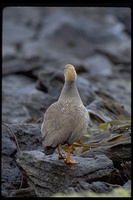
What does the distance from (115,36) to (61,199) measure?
19.4 m

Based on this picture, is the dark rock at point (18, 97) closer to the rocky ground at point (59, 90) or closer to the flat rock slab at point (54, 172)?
the rocky ground at point (59, 90)

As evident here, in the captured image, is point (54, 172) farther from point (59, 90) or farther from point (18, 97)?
point (18, 97)

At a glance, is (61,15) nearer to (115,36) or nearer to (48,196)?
(115,36)

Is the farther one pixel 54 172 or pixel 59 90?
pixel 59 90

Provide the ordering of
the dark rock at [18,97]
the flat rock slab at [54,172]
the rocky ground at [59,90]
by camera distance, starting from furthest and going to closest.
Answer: the dark rock at [18,97] < the rocky ground at [59,90] < the flat rock slab at [54,172]

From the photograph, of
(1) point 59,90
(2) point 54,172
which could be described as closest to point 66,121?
(2) point 54,172

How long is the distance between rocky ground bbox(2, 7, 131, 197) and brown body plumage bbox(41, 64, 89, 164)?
1.14 feet

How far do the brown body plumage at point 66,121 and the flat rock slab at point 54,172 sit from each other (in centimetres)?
10

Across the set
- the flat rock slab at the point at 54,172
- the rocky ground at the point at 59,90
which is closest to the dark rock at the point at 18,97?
the rocky ground at the point at 59,90

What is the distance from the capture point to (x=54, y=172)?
19.0ft

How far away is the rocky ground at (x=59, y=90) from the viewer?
586 centimetres

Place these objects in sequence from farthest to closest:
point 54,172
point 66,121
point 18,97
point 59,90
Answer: point 18,97
point 59,90
point 54,172
point 66,121

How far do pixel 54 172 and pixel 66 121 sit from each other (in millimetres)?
497
